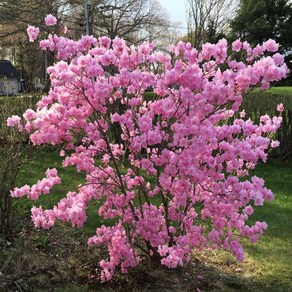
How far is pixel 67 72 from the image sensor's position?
3.15 meters

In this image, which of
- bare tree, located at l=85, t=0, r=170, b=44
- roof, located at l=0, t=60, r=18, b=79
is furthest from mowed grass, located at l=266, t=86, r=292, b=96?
roof, located at l=0, t=60, r=18, b=79

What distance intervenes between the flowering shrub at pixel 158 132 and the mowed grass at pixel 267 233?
1.95ft

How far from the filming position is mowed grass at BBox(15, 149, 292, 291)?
4164mm

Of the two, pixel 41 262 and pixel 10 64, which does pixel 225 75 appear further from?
pixel 10 64

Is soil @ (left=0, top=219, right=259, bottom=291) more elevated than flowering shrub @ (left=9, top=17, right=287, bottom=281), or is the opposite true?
flowering shrub @ (left=9, top=17, right=287, bottom=281)

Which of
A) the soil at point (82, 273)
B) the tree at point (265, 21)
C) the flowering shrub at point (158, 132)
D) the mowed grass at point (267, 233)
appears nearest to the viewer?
the flowering shrub at point (158, 132)

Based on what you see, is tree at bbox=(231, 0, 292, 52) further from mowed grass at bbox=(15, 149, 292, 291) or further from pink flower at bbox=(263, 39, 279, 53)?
pink flower at bbox=(263, 39, 279, 53)

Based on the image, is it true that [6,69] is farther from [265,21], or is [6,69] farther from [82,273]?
[82,273]

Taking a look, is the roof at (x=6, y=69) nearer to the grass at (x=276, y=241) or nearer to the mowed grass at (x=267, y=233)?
the mowed grass at (x=267, y=233)

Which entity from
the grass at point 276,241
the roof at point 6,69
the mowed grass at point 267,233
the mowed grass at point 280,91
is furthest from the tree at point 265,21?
the roof at point 6,69

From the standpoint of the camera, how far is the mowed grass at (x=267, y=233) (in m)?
4.16

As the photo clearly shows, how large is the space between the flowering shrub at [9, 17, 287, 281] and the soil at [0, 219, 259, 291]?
18 centimetres

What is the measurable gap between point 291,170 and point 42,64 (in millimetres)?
30507

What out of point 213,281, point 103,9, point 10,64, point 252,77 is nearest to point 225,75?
point 252,77
